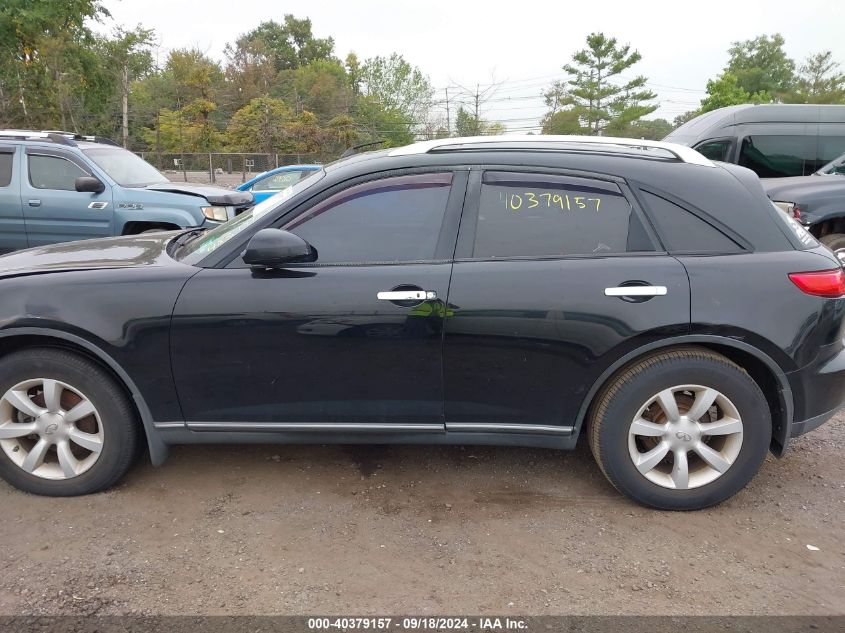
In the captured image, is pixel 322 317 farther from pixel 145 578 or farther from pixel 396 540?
pixel 145 578

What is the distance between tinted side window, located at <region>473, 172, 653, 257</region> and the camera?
2.99 metres

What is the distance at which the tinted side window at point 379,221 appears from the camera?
3031 millimetres

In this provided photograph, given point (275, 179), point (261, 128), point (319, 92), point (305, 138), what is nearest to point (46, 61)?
point (261, 128)

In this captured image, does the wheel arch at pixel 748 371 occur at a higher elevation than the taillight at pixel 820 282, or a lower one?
lower

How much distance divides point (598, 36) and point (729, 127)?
4532 centimetres

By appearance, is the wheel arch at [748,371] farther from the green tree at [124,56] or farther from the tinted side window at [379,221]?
the green tree at [124,56]

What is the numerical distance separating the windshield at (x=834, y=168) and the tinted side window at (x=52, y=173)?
874 cm

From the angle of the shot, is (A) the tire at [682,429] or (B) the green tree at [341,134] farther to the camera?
(B) the green tree at [341,134]

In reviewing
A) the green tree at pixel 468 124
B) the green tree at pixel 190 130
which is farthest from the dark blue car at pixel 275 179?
the green tree at pixel 190 130

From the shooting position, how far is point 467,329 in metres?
2.90

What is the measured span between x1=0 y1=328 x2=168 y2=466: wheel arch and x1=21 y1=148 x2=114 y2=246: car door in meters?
5.11

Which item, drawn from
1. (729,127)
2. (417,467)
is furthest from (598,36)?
(417,467)

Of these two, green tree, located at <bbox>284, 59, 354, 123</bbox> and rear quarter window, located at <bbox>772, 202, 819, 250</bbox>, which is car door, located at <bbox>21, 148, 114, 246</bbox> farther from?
green tree, located at <bbox>284, 59, 354, 123</bbox>

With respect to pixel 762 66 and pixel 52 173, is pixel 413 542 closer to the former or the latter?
pixel 52 173
